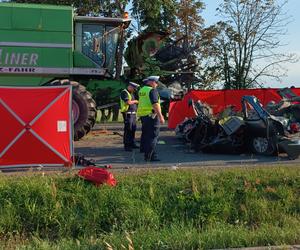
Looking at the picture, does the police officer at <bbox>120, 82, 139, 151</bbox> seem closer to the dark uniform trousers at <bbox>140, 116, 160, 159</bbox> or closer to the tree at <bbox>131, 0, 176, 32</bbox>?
the dark uniform trousers at <bbox>140, 116, 160, 159</bbox>

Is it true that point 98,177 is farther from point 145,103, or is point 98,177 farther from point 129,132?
point 129,132

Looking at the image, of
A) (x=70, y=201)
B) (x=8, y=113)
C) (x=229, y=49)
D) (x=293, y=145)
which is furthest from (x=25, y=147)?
(x=229, y=49)

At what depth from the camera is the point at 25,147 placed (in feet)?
30.5

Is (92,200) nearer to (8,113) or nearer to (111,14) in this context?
(8,113)

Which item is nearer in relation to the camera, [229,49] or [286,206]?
[286,206]

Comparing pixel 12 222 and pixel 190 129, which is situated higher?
pixel 190 129

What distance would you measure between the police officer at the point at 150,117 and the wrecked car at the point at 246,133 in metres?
1.90

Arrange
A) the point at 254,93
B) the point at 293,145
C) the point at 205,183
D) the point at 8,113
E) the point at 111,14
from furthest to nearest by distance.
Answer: the point at 111,14 < the point at 254,93 < the point at 293,145 < the point at 8,113 < the point at 205,183

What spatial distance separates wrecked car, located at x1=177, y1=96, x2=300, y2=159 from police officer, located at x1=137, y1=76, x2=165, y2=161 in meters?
1.90

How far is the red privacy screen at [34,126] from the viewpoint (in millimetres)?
9195

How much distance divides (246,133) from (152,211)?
16.5 ft

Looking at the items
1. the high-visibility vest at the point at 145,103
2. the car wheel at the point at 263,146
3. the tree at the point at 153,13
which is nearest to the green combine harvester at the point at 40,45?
the high-visibility vest at the point at 145,103

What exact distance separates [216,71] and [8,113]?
37220mm

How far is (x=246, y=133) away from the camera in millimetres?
12156
